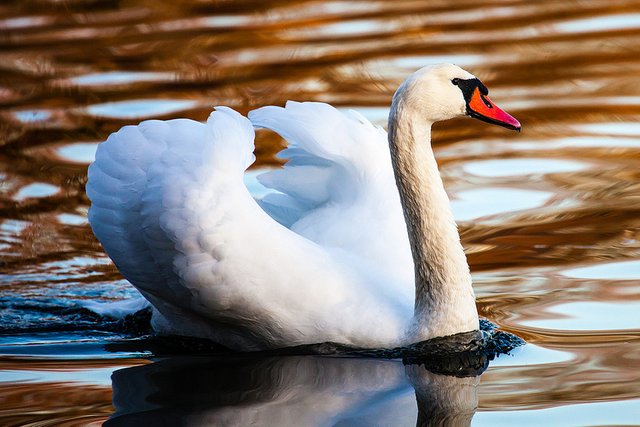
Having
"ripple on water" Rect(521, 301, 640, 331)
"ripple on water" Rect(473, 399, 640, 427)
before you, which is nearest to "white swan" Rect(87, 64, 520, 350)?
"ripple on water" Rect(521, 301, 640, 331)

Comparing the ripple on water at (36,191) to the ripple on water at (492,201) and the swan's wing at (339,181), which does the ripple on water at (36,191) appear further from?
the ripple on water at (492,201)

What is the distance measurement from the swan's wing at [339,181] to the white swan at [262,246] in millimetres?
99

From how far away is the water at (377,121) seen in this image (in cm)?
597

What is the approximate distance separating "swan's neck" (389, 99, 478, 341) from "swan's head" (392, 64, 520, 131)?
0.31ft

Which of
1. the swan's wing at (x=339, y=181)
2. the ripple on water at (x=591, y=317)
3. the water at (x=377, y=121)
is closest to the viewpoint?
the water at (x=377, y=121)

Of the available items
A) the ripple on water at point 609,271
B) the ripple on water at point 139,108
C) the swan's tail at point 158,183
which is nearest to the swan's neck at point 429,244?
the swan's tail at point 158,183

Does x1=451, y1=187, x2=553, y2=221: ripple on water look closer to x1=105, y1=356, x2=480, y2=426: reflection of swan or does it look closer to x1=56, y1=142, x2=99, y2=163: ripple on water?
x1=105, y1=356, x2=480, y2=426: reflection of swan

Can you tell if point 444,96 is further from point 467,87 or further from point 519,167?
point 519,167

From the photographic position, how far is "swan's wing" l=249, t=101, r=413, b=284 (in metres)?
7.20

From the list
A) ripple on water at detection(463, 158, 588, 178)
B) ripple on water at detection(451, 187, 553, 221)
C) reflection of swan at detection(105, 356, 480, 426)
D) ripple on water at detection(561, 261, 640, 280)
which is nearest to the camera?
reflection of swan at detection(105, 356, 480, 426)

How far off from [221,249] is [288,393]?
2.57 ft

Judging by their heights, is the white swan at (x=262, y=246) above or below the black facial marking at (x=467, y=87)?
below

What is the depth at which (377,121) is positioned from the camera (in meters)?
11.2

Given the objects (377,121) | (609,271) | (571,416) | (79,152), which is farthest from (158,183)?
(377,121)
